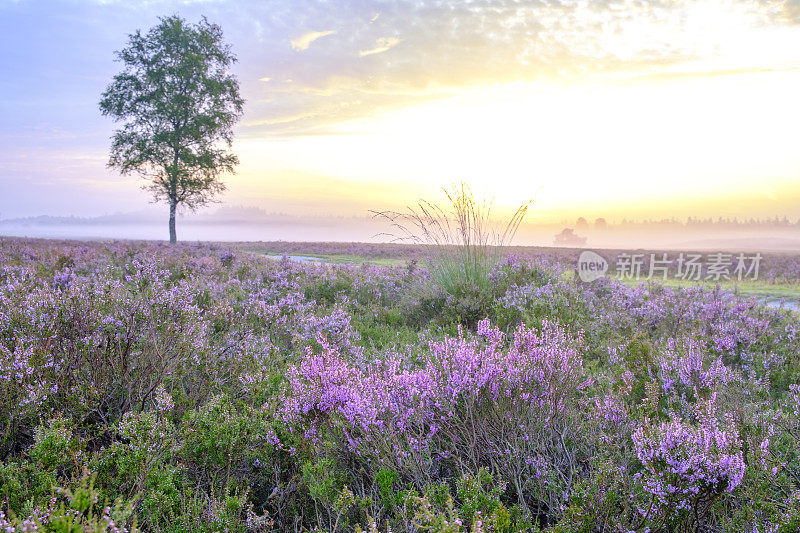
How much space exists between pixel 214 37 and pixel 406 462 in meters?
42.0

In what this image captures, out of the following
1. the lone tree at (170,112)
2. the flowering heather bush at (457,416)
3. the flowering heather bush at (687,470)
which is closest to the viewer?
the flowering heather bush at (687,470)

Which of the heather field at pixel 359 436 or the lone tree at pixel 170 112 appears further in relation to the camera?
the lone tree at pixel 170 112

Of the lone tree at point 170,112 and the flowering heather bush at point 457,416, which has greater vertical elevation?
the lone tree at point 170,112

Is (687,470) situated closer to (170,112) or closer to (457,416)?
(457,416)

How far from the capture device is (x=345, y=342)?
17.7ft

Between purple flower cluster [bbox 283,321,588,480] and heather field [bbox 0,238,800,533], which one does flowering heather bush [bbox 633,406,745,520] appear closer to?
heather field [bbox 0,238,800,533]

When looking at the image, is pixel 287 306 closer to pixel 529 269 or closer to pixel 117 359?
A: pixel 117 359

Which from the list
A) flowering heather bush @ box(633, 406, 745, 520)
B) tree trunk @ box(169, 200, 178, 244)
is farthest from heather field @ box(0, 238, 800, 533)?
tree trunk @ box(169, 200, 178, 244)

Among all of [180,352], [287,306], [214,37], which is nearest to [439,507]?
[180,352]

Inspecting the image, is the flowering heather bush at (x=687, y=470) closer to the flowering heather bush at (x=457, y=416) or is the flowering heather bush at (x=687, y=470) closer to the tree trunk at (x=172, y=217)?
the flowering heather bush at (x=457, y=416)

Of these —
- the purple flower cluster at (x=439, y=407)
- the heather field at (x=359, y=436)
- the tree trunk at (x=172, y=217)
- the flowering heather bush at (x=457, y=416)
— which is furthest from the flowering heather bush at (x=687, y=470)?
the tree trunk at (x=172, y=217)

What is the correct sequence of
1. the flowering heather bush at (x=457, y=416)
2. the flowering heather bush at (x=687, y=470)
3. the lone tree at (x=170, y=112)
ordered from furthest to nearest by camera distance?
the lone tree at (x=170, y=112) → the flowering heather bush at (x=457, y=416) → the flowering heather bush at (x=687, y=470)

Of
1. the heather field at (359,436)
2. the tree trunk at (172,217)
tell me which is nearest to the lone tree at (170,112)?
the tree trunk at (172,217)

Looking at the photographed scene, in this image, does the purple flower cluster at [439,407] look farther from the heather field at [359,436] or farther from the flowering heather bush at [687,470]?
the flowering heather bush at [687,470]
